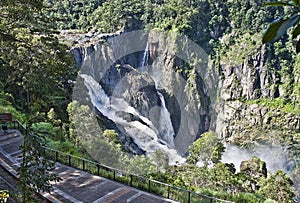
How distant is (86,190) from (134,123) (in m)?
19.0

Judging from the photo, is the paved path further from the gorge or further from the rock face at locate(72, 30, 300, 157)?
the rock face at locate(72, 30, 300, 157)

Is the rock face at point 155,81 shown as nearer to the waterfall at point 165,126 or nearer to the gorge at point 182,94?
the gorge at point 182,94

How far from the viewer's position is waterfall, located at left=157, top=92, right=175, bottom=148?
2773 cm

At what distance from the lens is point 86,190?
6.34 meters

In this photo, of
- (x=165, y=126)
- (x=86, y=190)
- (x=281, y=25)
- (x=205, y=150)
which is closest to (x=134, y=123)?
(x=165, y=126)

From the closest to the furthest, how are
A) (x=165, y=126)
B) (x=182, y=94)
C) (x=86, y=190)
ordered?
(x=86, y=190) < (x=165, y=126) < (x=182, y=94)

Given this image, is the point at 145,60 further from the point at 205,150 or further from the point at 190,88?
the point at 205,150

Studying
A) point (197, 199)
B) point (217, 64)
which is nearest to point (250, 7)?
point (217, 64)

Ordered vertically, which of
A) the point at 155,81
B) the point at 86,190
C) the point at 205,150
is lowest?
the point at 205,150

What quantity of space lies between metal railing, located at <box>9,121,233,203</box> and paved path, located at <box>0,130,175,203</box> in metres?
0.15

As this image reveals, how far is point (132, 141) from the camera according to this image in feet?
72.4

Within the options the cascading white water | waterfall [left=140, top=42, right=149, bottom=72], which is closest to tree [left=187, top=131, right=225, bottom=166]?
the cascading white water

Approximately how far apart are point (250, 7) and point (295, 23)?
4102 centimetres

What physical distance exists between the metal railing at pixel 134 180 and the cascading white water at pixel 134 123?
1372cm
